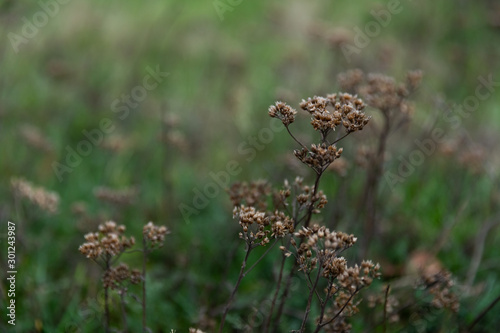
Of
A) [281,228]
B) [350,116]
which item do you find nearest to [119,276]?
[281,228]

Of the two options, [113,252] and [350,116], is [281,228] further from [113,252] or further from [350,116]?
[113,252]

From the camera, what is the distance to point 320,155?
8.17 ft

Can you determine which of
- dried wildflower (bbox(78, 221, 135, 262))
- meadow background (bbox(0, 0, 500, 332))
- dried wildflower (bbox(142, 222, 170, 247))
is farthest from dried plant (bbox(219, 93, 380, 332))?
meadow background (bbox(0, 0, 500, 332))

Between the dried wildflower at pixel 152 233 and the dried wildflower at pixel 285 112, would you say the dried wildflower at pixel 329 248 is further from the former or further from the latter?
the dried wildflower at pixel 152 233

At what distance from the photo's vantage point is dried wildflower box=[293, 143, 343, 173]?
8.11 feet

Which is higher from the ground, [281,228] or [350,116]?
[350,116]

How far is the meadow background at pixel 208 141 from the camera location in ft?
12.9

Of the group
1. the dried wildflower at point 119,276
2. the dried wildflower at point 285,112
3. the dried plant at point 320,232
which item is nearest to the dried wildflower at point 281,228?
the dried plant at point 320,232

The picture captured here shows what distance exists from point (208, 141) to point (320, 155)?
12.8 ft

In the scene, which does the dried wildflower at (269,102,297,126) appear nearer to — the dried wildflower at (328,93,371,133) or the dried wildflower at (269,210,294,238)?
the dried wildflower at (328,93,371,133)

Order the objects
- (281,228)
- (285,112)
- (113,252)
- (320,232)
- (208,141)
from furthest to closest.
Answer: (208,141), (113,252), (285,112), (281,228), (320,232)

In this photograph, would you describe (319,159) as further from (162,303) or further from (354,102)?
(162,303)

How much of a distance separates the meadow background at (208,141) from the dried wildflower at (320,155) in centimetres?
108

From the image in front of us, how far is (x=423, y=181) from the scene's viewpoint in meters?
5.59
